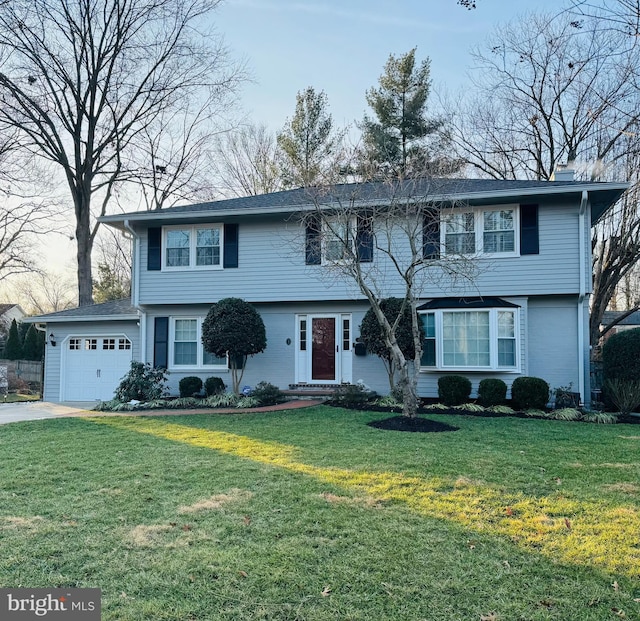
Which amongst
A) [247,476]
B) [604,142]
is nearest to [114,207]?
[604,142]

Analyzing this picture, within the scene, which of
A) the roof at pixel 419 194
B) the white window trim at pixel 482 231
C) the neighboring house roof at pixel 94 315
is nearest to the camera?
the roof at pixel 419 194

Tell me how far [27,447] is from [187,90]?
59.9 feet

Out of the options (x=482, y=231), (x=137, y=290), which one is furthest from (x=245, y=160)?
(x=482, y=231)

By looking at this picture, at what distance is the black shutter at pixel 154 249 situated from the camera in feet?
47.1

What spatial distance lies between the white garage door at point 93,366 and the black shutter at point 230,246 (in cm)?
406

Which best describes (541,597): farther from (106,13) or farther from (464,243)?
(106,13)

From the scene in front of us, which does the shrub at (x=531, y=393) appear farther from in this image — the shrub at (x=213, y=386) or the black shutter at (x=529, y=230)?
the shrub at (x=213, y=386)

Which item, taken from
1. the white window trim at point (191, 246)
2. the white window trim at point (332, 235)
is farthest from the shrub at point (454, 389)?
the white window trim at point (191, 246)

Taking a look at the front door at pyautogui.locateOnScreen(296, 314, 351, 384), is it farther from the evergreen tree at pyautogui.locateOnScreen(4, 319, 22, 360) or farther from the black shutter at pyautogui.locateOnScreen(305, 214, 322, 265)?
the evergreen tree at pyautogui.locateOnScreen(4, 319, 22, 360)

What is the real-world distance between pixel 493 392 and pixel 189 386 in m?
7.36

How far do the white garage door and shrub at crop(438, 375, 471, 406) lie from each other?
8926 mm

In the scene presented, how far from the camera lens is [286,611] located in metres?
2.89

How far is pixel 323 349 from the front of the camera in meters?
13.9

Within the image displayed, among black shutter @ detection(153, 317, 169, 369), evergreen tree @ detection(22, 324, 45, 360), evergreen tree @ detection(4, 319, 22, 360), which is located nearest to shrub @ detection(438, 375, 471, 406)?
black shutter @ detection(153, 317, 169, 369)
